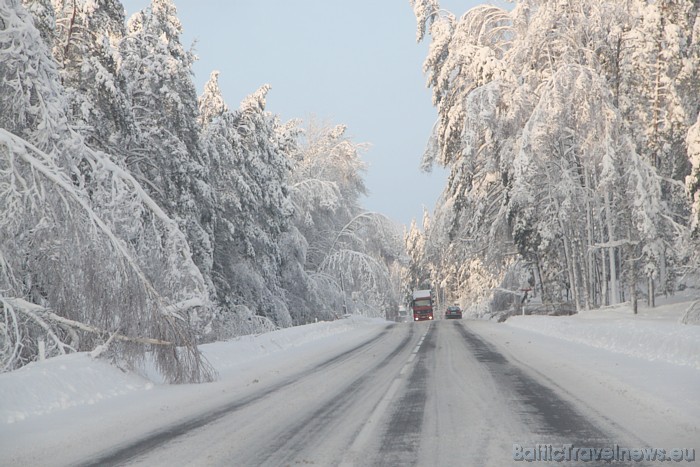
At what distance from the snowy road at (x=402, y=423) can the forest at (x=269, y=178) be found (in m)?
3.37

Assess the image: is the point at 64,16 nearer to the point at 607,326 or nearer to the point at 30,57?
the point at 30,57

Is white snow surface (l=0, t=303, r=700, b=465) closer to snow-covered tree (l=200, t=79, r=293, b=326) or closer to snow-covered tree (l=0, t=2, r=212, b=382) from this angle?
snow-covered tree (l=0, t=2, r=212, b=382)

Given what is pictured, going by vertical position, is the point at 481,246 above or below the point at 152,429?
above

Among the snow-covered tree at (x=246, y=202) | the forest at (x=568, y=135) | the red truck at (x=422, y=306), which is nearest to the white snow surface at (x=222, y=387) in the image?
the forest at (x=568, y=135)

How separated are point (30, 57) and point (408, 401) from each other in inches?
346

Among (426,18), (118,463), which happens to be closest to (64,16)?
(118,463)

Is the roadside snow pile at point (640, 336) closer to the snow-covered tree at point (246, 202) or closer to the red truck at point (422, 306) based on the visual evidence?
the snow-covered tree at point (246, 202)

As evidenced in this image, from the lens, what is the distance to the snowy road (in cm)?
607

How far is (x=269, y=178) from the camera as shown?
31.1 m

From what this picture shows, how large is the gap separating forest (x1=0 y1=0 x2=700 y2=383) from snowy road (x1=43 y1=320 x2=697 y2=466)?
3.37 meters

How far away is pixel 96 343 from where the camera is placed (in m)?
11.2

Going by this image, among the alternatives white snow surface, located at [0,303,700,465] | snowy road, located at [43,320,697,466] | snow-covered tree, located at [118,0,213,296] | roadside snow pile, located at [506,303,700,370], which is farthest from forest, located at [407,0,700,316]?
snow-covered tree, located at [118,0,213,296]

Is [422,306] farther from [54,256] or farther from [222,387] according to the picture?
[54,256]

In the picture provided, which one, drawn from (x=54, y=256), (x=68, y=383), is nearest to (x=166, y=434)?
(x=68, y=383)
